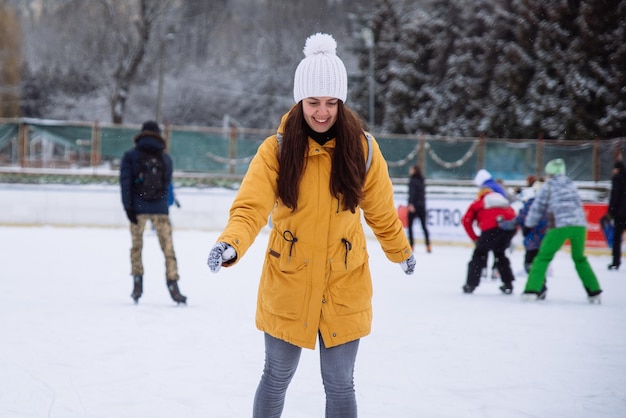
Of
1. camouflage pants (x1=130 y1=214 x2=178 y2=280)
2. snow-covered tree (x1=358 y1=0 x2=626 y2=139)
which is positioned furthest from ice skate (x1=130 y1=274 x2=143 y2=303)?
snow-covered tree (x1=358 y1=0 x2=626 y2=139)

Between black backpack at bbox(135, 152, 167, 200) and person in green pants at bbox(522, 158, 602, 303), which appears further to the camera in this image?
person in green pants at bbox(522, 158, 602, 303)

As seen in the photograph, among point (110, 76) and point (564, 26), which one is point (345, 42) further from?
point (564, 26)

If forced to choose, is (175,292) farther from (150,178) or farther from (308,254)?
(308,254)

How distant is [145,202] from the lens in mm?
6391

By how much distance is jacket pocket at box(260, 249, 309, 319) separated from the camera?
2.47 meters

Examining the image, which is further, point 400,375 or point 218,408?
point 400,375

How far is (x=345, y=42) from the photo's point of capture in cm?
4438

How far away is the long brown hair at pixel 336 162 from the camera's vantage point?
2.43 metres

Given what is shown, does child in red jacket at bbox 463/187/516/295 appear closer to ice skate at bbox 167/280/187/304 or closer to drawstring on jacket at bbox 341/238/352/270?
ice skate at bbox 167/280/187/304

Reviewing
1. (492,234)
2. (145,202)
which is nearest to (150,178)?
(145,202)

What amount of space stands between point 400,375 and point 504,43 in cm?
2698

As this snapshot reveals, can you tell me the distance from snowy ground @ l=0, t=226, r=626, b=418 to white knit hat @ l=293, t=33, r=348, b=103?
1706mm

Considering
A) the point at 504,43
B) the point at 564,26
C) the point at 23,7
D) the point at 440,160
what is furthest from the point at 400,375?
the point at 23,7

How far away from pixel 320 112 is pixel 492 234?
5861 millimetres
